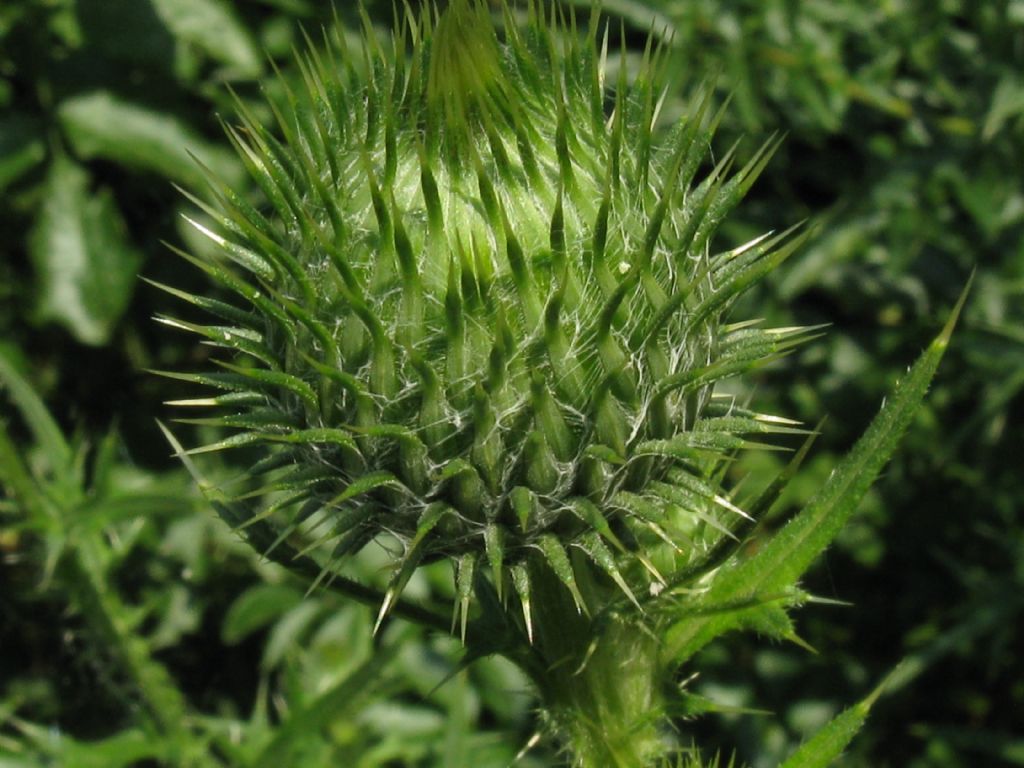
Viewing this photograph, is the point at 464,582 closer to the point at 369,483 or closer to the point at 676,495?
the point at 369,483

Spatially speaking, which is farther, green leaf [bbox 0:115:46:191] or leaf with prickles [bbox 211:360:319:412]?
green leaf [bbox 0:115:46:191]

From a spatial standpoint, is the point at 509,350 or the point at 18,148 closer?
the point at 509,350

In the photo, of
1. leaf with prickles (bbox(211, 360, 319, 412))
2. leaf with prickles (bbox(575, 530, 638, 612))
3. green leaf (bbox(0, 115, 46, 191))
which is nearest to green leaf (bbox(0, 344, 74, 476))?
green leaf (bbox(0, 115, 46, 191))

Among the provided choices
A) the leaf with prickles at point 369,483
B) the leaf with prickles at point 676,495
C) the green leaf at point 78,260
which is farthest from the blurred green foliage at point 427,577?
the leaf with prickles at point 676,495

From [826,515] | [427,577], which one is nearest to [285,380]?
[826,515]

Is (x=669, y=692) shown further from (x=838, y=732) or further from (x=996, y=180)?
(x=996, y=180)

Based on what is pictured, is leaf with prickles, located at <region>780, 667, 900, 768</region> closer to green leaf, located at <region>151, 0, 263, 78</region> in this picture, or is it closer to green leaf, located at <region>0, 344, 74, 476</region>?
green leaf, located at <region>0, 344, 74, 476</region>

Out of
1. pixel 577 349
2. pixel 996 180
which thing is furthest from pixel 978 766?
pixel 577 349
